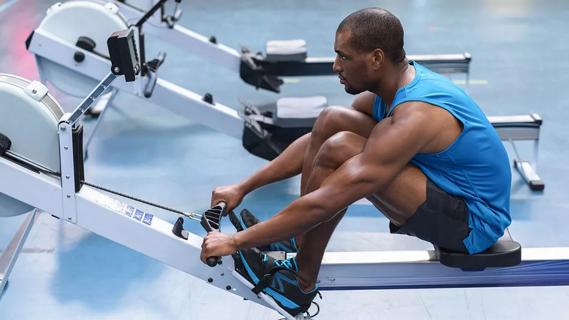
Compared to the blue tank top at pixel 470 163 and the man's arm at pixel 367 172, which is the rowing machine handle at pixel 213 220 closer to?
the man's arm at pixel 367 172

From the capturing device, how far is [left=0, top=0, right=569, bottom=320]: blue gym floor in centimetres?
329

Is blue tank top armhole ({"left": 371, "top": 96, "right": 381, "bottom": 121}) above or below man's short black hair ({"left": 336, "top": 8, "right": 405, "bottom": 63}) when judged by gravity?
below

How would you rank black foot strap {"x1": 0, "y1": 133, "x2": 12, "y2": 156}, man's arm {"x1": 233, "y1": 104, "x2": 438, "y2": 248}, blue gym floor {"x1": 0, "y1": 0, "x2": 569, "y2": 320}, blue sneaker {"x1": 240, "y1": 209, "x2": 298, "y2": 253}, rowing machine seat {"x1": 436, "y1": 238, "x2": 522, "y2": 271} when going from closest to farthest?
man's arm {"x1": 233, "y1": 104, "x2": 438, "y2": 248} → rowing machine seat {"x1": 436, "y1": 238, "x2": 522, "y2": 271} → black foot strap {"x1": 0, "y1": 133, "x2": 12, "y2": 156} → blue sneaker {"x1": 240, "y1": 209, "x2": 298, "y2": 253} → blue gym floor {"x1": 0, "y1": 0, "x2": 569, "y2": 320}

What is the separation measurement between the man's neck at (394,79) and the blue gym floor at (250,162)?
101 centimetres

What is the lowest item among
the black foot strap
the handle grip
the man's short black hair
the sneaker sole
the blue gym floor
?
the blue gym floor

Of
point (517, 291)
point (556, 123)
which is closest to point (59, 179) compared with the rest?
point (517, 291)

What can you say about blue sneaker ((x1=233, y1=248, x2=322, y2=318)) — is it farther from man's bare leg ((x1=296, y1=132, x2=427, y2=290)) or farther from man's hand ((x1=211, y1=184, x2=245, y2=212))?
man's hand ((x1=211, y1=184, x2=245, y2=212))

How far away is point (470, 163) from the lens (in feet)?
8.52

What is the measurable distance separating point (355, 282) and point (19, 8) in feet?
19.2

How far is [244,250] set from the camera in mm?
2746

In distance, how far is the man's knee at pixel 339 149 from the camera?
8.61 feet

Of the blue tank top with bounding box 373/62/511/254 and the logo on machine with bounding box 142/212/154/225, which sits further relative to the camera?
the logo on machine with bounding box 142/212/154/225

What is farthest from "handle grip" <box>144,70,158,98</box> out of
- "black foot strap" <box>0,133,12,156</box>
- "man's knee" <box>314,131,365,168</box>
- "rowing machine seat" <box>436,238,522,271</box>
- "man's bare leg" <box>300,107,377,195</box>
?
"rowing machine seat" <box>436,238,522,271</box>

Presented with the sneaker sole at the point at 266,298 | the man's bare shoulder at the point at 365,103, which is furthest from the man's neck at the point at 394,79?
the sneaker sole at the point at 266,298
